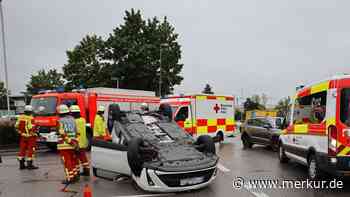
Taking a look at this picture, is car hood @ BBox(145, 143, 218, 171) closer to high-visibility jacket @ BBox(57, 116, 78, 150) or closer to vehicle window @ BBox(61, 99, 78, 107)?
high-visibility jacket @ BBox(57, 116, 78, 150)

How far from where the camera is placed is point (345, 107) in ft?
19.3

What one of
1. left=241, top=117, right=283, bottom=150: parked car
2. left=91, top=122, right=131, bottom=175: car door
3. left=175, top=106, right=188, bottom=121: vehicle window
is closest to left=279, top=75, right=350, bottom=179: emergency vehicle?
left=91, top=122, right=131, bottom=175: car door

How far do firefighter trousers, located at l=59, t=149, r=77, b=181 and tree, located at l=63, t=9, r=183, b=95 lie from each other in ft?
87.8

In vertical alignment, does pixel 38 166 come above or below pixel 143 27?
below

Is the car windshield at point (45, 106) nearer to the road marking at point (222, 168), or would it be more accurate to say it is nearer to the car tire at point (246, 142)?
the road marking at point (222, 168)

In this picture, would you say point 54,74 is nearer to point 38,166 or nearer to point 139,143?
point 38,166

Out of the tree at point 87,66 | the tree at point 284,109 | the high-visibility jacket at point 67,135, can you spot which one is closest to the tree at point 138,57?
the tree at point 87,66

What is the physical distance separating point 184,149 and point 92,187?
2206mm

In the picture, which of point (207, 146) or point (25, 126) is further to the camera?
point (25, 126)

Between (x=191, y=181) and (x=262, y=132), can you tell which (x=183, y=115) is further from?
(x=191, y=181)

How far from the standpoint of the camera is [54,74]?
61.6 metres

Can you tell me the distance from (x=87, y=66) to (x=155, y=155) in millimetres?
35171

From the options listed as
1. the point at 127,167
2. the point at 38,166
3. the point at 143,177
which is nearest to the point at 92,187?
the point at 127,167

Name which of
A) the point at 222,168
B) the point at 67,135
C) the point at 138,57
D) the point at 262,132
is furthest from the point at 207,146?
the point at 138,57
